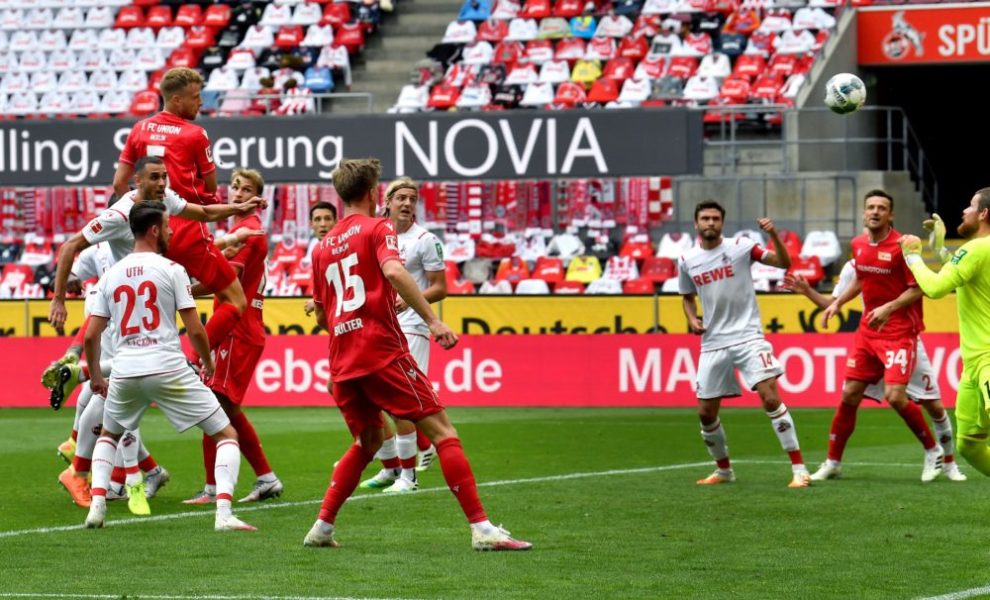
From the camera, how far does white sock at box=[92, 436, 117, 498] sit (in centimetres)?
1013

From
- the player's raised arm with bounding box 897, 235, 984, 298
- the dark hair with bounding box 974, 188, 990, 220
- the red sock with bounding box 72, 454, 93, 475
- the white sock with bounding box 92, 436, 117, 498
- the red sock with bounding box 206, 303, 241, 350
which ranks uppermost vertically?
the dark hair with bounding box 974, 188, 990, 220

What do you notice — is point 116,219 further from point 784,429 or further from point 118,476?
point 784,429

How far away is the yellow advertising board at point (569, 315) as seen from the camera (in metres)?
21.9

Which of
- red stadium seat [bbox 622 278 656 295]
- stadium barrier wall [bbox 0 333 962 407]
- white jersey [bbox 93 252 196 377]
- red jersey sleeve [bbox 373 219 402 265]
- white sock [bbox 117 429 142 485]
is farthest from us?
red stadium seat [bbox 622 278 656 295]

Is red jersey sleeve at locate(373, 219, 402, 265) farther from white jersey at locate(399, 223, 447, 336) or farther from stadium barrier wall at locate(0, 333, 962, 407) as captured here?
stadium barrier wall at locate(0, 333, 962, 407)

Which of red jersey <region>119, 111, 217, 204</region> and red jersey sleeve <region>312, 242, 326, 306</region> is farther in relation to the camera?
red jersey <region>119, 111, 217, 204</region>

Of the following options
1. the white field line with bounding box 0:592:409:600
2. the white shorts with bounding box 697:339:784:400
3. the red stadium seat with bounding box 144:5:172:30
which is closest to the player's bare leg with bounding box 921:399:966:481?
the white shorts with bounding box 697:339:784:400

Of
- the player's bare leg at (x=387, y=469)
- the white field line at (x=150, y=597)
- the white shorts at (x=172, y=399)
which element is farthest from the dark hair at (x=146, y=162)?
the white field line at (x=150, y=597)

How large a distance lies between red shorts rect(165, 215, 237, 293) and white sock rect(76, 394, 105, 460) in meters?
1.05

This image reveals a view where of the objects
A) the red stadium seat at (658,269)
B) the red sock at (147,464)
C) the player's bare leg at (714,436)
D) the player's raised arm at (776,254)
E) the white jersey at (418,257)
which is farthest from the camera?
the red stadium seat at (658,269)

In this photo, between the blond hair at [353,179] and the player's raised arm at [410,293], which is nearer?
the player's raised arm at [410,293]

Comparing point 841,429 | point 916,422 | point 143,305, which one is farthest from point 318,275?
point 916,422

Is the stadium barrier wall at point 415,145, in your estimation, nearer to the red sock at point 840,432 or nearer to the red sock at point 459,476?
the red sock at point 840,432

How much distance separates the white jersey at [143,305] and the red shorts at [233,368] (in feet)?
5.86
